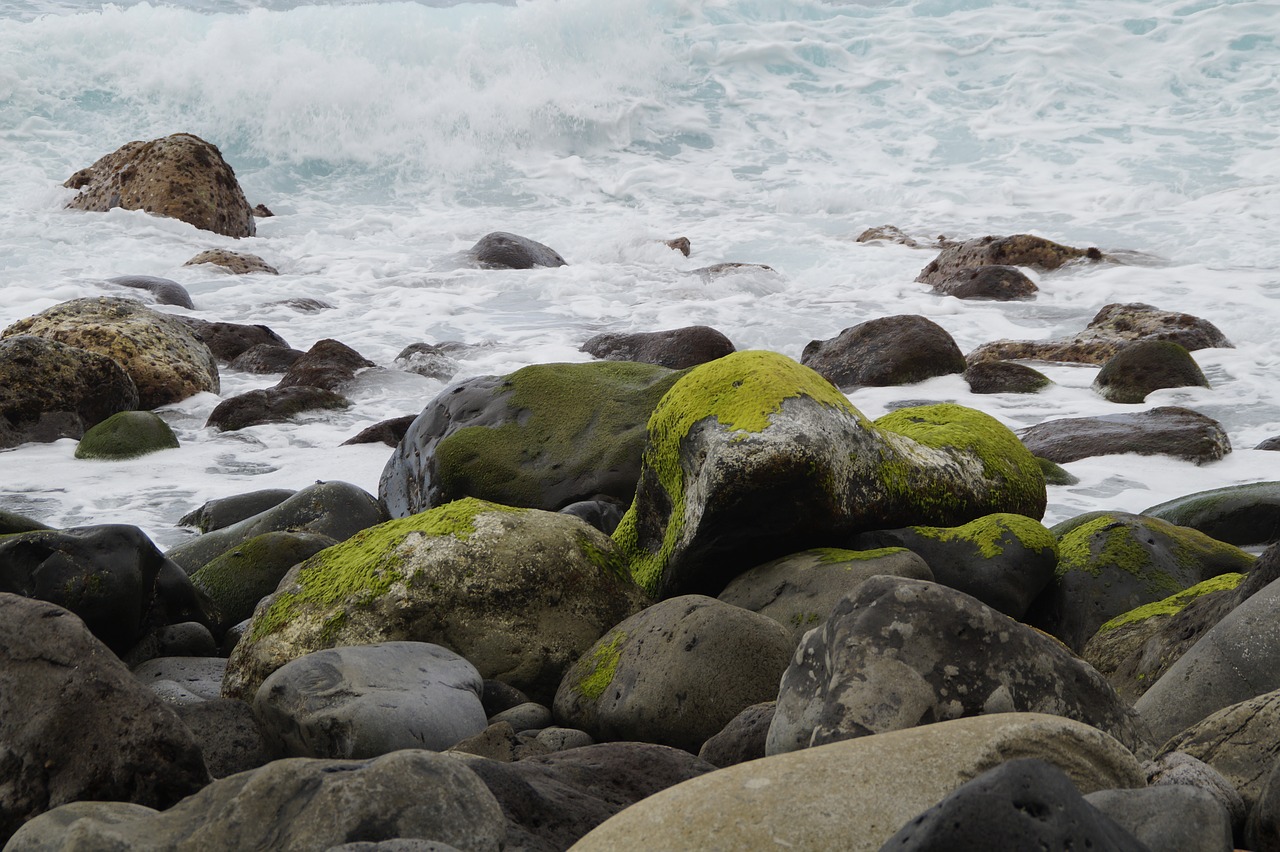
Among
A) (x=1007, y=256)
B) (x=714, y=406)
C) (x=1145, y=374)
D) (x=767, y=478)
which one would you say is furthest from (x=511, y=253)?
(x=767, y=478)

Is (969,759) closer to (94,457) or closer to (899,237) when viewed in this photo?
(94,457)

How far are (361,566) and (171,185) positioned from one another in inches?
538

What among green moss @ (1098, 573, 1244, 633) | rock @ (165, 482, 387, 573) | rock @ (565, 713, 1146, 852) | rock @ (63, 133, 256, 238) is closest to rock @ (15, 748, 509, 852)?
rock @ (565, 713, 1146, 852)

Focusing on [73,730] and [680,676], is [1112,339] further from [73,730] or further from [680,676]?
[73,730]

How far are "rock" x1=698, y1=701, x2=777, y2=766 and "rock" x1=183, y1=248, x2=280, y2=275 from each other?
1271 centimetres

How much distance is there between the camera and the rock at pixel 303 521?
5910mm

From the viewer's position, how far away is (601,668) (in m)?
3.96

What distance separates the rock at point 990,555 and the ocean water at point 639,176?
6.67ft

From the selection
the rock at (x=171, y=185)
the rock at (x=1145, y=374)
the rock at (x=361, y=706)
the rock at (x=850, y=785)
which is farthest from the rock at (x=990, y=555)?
the rock at (x=171, y=185)

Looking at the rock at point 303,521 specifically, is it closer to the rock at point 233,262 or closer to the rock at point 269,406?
the rock at point 269,406

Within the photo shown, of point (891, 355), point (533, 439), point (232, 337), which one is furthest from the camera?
point (232, 337)

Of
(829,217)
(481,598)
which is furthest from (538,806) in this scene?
(829,217)

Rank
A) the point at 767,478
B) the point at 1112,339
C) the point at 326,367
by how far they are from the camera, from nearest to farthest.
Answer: the point at 767,478 < the point at 326,367 < the point at 1112,339

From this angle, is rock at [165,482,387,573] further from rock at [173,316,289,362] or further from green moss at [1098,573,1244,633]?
rock at [173,316,289,362]
